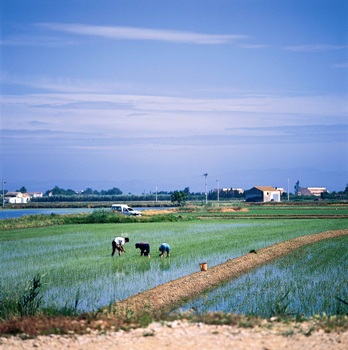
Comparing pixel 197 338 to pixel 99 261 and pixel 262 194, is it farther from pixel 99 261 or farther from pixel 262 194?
pixel 262 194

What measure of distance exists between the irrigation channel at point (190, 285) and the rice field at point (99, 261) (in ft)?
1.66

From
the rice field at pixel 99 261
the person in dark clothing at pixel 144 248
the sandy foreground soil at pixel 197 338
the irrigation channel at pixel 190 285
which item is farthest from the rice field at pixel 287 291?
the person in dark clothing at pixel 144 248

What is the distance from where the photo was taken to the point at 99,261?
18406 mm

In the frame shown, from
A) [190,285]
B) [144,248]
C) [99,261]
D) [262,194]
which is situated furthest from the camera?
[262,194]

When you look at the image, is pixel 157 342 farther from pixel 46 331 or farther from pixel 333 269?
pixel 333 269

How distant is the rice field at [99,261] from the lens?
43.6 feet

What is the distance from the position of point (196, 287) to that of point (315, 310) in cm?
358

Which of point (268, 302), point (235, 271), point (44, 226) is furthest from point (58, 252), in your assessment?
point (44, 226)

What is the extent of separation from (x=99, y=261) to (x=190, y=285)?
5.12 m

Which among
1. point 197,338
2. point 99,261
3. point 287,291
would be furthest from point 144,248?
point 197,338

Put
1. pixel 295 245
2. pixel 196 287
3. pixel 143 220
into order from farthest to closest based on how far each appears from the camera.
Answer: pixel 143 220 < pixel 295 245 < pixel 196 287

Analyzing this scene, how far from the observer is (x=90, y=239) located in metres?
27.1

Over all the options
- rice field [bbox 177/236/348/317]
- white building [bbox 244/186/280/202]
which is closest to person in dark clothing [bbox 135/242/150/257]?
rice field [bbox 177/236/348/317]

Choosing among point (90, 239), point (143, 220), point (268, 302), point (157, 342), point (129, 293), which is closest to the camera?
point (157, 342)
